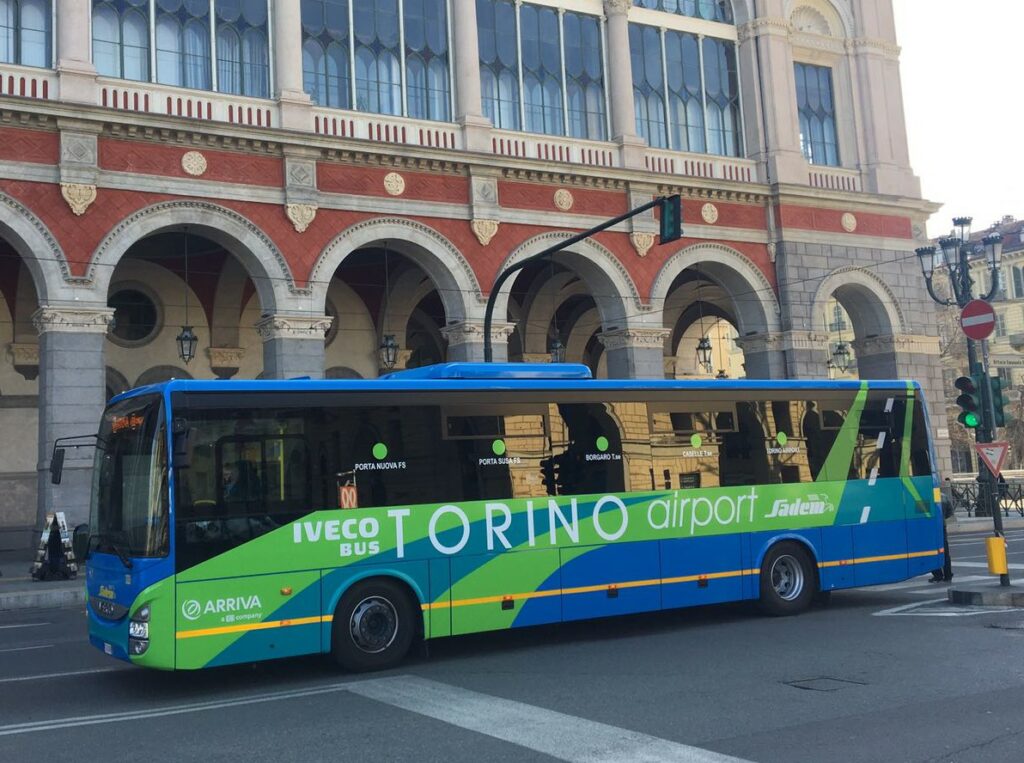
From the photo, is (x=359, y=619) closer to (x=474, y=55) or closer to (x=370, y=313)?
(x=474, y=55)

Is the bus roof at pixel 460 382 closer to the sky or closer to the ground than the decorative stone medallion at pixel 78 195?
closer to the ground

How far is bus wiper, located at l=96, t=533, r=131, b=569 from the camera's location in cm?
918

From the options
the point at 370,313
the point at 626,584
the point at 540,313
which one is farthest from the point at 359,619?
the point at 540,313

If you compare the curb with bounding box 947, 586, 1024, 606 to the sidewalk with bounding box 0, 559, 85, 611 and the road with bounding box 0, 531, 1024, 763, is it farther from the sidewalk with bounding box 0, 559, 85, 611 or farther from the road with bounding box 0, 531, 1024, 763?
the sidewalk with bounding box 0, 559, 85, 611

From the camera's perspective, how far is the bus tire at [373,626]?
9.81 m

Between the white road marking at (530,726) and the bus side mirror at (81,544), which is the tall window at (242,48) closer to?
the bus side mirror at (81,544)

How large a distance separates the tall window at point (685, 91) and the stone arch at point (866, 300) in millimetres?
4426

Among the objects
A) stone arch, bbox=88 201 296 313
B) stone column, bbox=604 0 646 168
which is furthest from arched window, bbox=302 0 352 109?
stone column, bbox=604 0 646 168

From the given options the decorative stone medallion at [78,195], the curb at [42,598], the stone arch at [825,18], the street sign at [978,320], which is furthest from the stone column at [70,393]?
the stone arch at [825,18]

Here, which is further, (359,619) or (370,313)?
(370,313)

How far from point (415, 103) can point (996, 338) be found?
63.2 metres

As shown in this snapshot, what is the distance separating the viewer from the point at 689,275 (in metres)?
30.2

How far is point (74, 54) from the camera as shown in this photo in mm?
19906

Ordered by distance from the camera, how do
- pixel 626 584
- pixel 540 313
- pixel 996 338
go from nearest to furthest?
pixel 626 584 < pixel 540 313 < pixel 996 338
